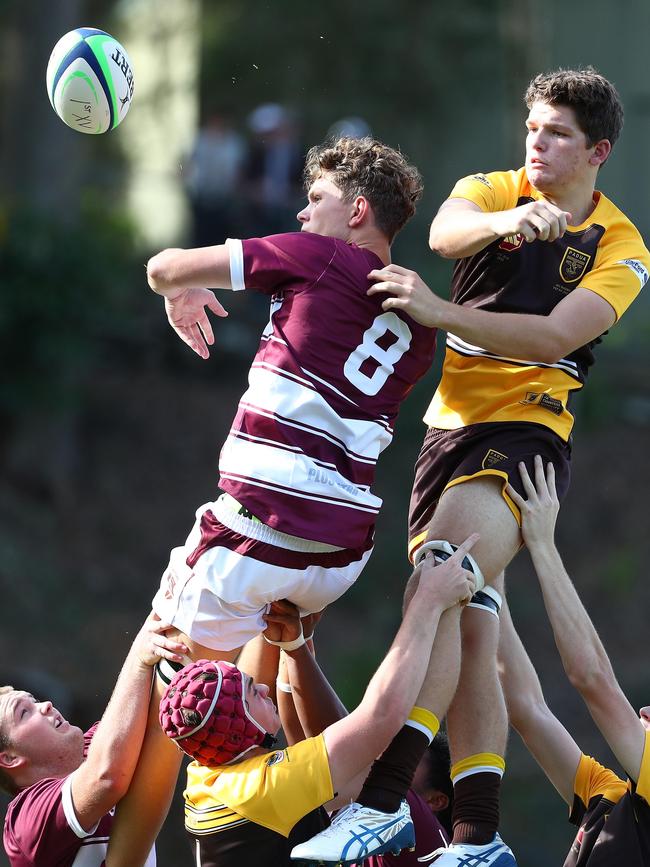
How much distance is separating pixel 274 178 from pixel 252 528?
13.0m

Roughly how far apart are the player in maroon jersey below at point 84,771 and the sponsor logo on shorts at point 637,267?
6.76 feet

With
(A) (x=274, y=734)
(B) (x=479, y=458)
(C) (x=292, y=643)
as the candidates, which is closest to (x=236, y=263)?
(B) (x=479, y=458)

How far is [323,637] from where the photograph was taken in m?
16.5

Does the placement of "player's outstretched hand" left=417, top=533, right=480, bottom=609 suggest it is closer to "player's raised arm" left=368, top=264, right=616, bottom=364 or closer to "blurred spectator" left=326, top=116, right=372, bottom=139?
"player's raised arm" left=368, top=264, right=616, bottom=364

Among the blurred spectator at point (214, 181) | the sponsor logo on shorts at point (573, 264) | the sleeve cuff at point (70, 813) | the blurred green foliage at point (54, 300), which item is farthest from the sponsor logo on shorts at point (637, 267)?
the blurred spectator at point (214, 181)

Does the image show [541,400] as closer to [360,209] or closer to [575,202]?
[575,202]

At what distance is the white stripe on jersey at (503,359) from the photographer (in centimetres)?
538

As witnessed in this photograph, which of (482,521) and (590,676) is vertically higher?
(482,521)

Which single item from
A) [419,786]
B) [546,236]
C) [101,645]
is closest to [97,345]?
[101,645]

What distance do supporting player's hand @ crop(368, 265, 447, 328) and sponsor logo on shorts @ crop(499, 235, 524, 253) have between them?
460mm

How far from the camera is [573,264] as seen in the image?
5.30 m

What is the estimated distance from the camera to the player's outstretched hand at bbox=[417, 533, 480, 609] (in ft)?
16.6

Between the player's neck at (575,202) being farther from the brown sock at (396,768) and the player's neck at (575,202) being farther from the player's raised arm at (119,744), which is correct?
the player's raised arm at (119,744)

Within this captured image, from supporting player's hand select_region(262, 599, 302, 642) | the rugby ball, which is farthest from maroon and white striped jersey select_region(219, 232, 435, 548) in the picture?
the rugby ball
